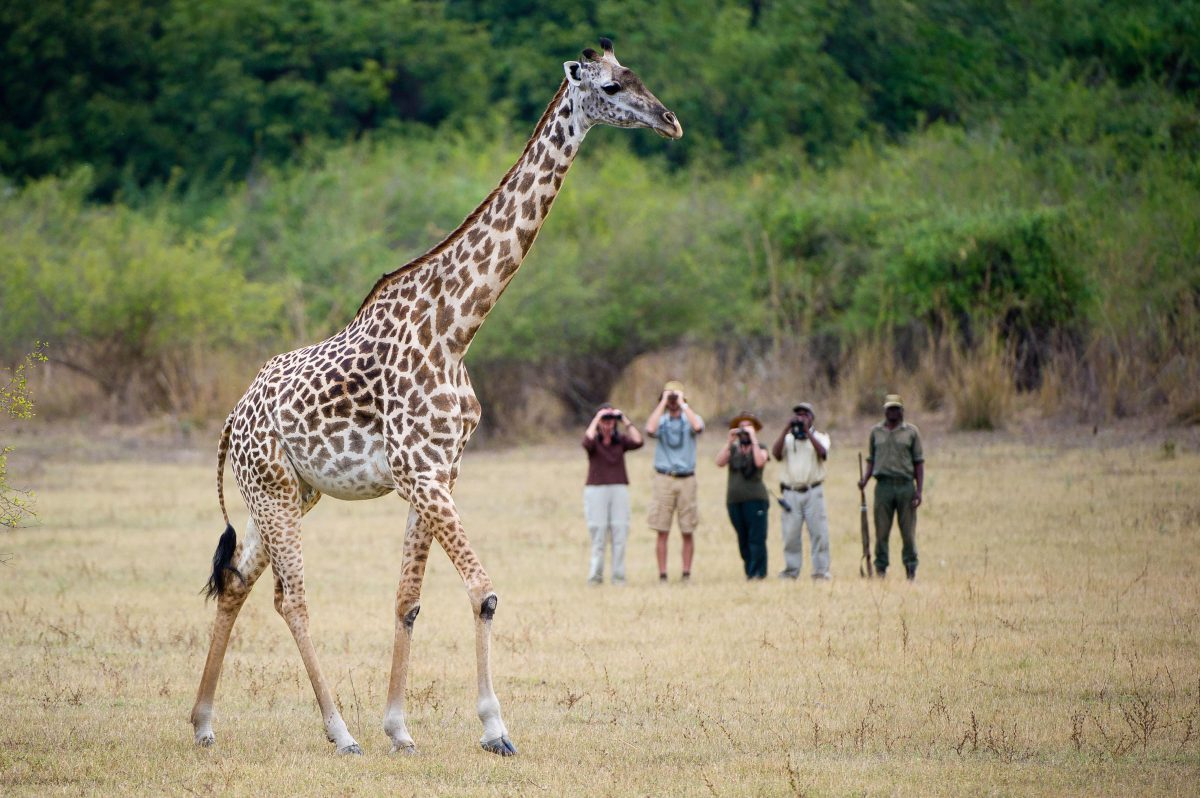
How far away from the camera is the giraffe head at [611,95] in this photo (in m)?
8.77

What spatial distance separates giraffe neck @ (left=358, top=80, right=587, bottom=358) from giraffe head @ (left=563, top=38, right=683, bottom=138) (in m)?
0.14

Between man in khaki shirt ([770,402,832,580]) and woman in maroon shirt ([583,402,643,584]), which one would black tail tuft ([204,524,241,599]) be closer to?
woman in maroon shirt ([583,402,643,584])

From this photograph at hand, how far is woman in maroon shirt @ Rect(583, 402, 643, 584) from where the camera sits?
1622cm

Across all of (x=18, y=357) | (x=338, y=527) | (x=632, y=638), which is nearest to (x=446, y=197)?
(x=18, y=357)

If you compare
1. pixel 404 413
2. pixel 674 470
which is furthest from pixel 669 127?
pixel 674 470

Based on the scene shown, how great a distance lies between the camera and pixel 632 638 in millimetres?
12906

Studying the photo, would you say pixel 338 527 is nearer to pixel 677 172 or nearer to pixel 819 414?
pixel 819 414

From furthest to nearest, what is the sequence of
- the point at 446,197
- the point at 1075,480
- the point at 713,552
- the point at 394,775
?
the point at 446,197 < the point at 1075,480 < the point at 713,552 < the point at 394,775

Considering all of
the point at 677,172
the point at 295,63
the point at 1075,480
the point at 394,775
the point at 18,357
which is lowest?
the point at 394,775

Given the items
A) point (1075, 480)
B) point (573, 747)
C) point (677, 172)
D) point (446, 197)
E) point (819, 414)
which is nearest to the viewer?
point (573, 747)

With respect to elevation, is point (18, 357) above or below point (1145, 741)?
above

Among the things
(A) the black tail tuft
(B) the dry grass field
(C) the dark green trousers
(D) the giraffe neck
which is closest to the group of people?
(C) the dark green trousers

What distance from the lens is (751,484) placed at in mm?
16047

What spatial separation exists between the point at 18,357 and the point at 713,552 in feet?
63.2
